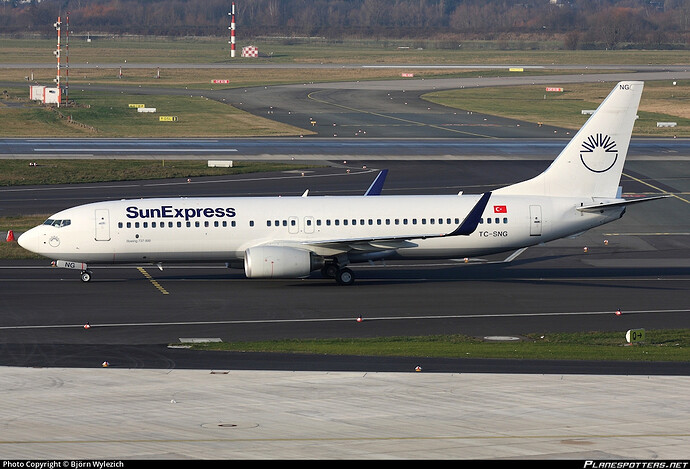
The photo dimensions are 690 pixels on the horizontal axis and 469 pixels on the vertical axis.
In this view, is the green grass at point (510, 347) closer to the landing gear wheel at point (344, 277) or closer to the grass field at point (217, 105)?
the landing gear wheel at point (344, 277)

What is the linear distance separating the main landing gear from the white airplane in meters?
0.05

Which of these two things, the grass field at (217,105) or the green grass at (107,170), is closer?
the green grass at (107,170)

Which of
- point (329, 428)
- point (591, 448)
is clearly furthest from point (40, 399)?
point (591, 448)

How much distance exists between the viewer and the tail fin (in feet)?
167

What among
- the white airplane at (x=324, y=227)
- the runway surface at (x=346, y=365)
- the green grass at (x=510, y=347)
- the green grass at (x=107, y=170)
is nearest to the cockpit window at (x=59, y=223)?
the white airplane at (x=324, y=227)

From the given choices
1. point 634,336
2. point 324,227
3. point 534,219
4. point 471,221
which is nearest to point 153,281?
point 324,227

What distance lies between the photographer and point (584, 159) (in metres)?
51.0

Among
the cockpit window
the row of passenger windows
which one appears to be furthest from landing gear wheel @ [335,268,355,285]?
the cockpit window

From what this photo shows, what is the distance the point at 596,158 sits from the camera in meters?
51.0

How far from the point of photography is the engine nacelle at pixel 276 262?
47.0 meters

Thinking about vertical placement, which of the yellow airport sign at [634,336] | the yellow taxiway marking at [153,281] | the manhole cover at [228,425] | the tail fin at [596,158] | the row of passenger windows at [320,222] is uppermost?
the tail fin at [596,158]

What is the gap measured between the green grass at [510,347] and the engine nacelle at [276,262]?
351 inches

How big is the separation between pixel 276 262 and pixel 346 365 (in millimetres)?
13236

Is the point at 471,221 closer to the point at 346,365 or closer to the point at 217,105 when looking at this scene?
the point at 346,365
